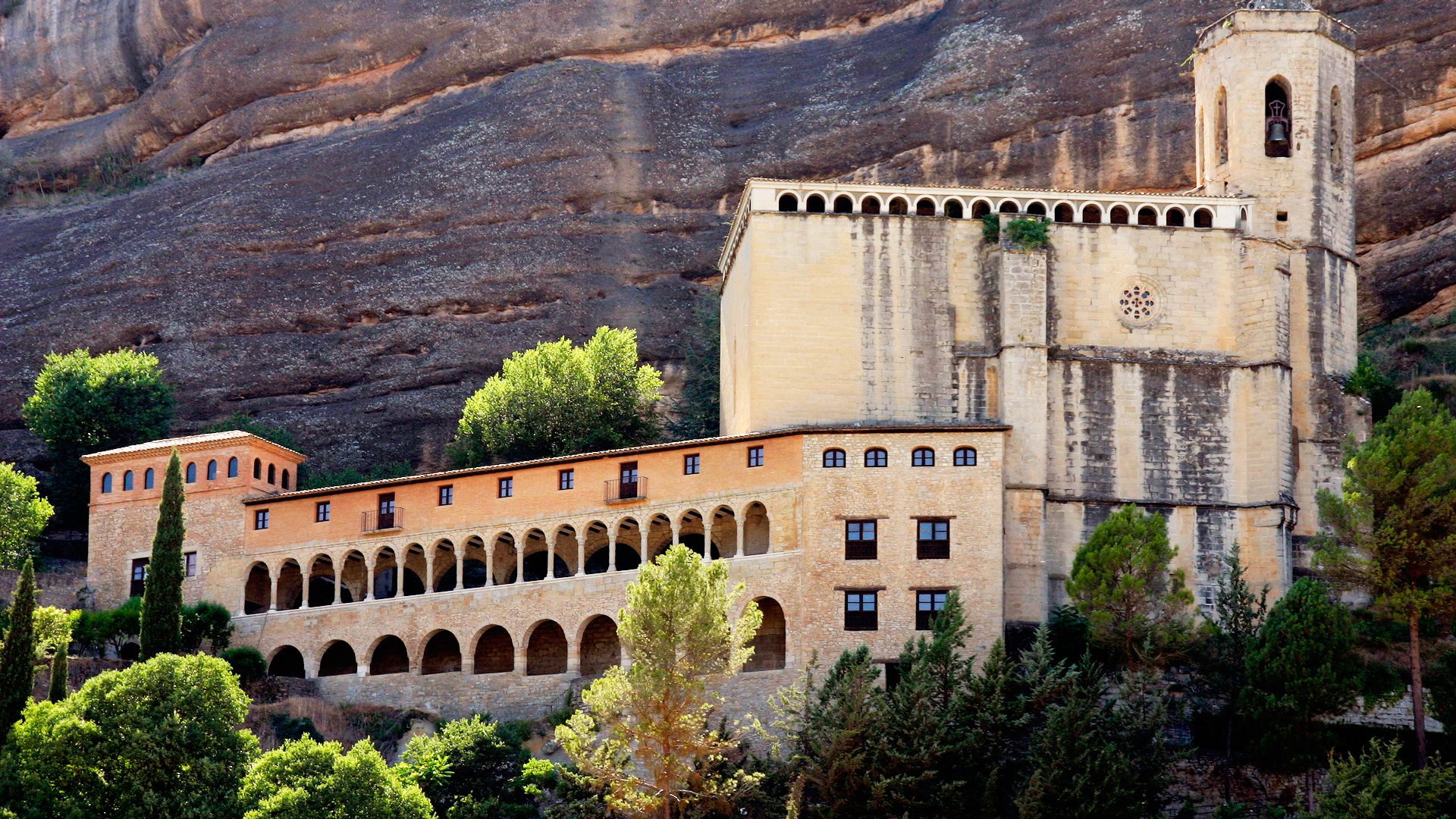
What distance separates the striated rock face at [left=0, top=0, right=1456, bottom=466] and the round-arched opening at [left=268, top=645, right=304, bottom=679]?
56.7 feet

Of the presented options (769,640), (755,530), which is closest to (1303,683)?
(769,640)

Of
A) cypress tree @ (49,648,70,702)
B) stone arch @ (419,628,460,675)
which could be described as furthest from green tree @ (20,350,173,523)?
cypress tree @ (49,648,70,702)

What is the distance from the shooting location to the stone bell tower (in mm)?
68250

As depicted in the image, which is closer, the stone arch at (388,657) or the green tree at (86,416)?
the stone arch at (388,657)

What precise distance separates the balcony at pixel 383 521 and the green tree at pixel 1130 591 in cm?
2278

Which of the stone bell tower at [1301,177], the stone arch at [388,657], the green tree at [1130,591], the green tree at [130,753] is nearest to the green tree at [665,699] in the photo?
the green tree at [130,753]

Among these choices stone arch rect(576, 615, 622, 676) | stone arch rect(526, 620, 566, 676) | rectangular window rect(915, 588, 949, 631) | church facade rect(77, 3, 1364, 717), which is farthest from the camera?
stone arch rect(526, 620, 566, 676)

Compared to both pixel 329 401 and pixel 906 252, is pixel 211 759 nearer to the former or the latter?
pixel 906 252

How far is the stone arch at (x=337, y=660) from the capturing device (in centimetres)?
6794

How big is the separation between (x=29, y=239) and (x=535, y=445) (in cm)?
3610

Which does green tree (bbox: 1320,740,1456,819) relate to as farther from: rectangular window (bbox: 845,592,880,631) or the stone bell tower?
Result: the stone bell tower

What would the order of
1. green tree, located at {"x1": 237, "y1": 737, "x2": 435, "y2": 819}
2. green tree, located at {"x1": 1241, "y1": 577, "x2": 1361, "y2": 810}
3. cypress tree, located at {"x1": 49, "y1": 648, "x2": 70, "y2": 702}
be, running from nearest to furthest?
green tree, located at {"x1": 237, "y1": 737, "x2": 435, "y2": 819}
green tree, located at {"x1": 1241, "y1": 577, "x2": 1361, "y2": 810}
cypress tree, located at {"x1": 49, "y1": 648, "x2": 70, "y2": 702}

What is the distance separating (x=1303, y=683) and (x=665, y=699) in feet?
57.5

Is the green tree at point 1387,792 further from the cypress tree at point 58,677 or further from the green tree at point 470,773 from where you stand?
the cypress tree at point 58,677
